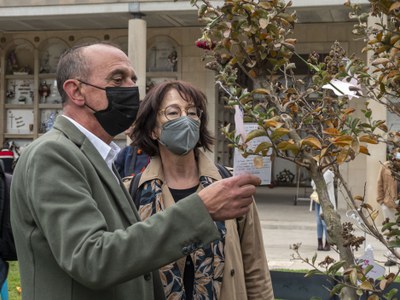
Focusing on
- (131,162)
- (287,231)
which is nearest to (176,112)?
(131,162)

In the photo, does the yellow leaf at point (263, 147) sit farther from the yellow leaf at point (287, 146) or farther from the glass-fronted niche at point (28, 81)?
the glass-fronted niche at point (28, 81)

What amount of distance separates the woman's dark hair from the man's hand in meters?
1.30

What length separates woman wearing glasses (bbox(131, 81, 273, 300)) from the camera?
3.02m

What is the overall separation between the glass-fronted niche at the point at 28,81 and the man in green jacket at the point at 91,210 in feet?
62.4

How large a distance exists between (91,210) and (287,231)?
12.5 meters

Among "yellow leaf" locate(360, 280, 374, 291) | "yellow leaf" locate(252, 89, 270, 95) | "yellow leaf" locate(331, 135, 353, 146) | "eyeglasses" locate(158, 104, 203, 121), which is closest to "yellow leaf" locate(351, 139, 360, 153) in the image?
"yellow leaf" locate(331, 135, 353, 146)

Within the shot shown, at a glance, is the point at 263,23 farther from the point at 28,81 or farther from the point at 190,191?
the point at 28,81

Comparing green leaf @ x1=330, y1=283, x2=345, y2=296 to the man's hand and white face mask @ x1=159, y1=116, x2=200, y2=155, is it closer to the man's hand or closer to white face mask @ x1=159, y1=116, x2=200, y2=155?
the man's hand

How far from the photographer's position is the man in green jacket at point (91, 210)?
78.7 inches

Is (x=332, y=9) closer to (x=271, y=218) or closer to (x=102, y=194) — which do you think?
(x=271, y=218)

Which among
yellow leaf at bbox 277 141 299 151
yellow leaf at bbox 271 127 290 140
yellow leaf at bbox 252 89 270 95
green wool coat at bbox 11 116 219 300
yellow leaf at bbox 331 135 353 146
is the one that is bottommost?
green wool coat at bbox 11 116 219 300

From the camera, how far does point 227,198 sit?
2131mm

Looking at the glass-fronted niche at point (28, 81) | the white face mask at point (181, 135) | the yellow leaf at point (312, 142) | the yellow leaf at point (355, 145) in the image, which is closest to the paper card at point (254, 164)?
the yellow leaf at point (312, 142)

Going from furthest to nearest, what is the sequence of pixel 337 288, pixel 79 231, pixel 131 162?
pixel 131 162, pixel 337 288, pixel 79 231
